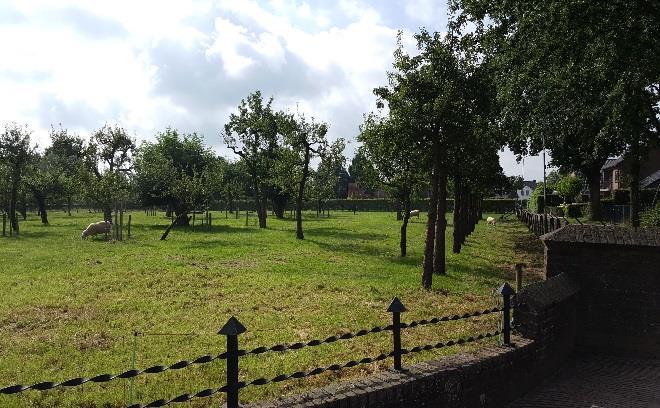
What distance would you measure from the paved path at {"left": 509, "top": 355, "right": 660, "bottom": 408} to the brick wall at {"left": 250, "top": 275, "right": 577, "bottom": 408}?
0.20 metres

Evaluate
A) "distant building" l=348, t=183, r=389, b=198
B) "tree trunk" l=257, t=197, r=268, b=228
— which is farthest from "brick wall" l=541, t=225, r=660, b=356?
"distant building" l=348, t=183, r=389, b=198

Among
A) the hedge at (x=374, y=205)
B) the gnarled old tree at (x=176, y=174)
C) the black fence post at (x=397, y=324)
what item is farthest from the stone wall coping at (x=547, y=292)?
the hedge at (x=374, y=205)

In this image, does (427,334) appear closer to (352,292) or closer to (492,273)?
(352,292)

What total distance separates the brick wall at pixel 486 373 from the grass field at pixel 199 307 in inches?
41.5

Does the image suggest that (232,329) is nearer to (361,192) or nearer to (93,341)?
(93,341)

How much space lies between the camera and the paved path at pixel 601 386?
674 cm

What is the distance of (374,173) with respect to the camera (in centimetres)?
2255

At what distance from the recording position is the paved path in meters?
6.74

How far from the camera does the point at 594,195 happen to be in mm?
42750

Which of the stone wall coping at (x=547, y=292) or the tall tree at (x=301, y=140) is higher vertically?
the tall tree at (x=301, y=140)

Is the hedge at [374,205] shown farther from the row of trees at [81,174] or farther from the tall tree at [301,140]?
the tall tree at [301,140]

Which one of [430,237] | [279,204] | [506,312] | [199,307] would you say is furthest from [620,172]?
[506,312]

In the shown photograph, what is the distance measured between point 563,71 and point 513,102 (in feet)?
7.93

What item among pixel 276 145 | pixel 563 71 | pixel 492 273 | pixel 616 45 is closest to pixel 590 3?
pixel 616 45
